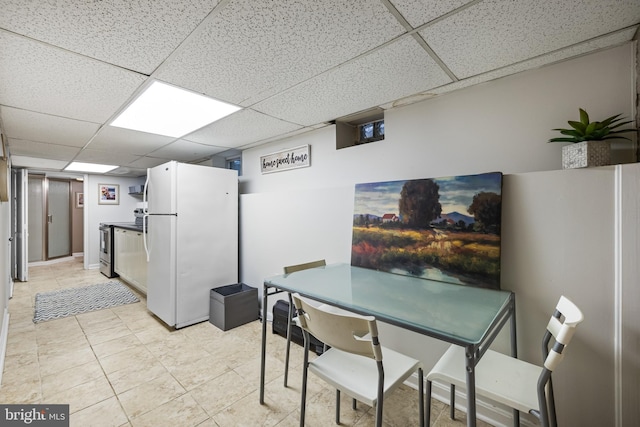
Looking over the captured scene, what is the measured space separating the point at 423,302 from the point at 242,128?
7.82ft

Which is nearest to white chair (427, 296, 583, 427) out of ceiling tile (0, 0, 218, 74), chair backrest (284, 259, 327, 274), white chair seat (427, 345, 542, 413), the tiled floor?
white chair seat (427, 345, 542, 413)

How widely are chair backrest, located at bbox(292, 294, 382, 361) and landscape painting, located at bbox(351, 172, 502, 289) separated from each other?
0.93 m

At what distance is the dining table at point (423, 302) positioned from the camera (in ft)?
3.50

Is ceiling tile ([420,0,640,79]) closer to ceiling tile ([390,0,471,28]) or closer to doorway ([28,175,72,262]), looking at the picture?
ceiling tile ([390,0,471,28])

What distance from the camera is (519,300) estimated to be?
1648 mm

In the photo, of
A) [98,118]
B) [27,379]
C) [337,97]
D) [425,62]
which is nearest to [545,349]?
[425,62]

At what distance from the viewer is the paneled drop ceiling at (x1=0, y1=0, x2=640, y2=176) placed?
118 centimetres

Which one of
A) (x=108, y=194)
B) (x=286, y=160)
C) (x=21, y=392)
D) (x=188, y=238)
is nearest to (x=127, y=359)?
(x=21, y=392)

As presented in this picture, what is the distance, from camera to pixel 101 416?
1.76m

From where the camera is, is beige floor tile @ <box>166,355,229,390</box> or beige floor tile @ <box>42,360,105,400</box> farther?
beige floor tile @ <box>166,355,229,390</box>

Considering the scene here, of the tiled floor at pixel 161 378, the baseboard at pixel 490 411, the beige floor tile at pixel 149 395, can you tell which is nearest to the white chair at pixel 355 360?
the tiled floor at pixel 161 378

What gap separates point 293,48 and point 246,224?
2.52m

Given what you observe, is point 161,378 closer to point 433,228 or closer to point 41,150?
point 433,228
